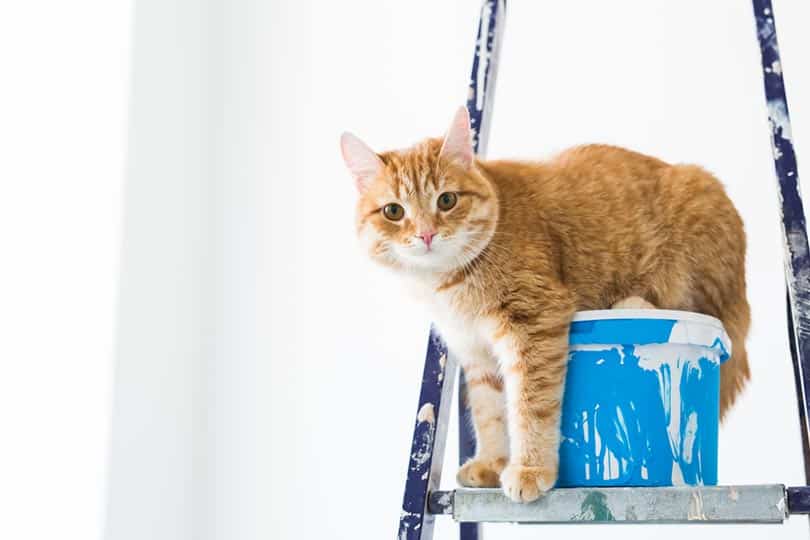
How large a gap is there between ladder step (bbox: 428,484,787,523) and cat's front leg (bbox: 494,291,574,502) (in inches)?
0.9

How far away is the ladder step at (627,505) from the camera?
0.89 meters

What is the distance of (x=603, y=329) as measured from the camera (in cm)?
109

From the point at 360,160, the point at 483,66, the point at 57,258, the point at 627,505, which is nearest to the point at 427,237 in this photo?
the point at 360,160

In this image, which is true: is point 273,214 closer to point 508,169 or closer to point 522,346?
point 508,169

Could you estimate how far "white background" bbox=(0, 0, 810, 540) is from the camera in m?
1.75

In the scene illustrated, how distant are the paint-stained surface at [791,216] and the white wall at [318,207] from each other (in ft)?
2.13

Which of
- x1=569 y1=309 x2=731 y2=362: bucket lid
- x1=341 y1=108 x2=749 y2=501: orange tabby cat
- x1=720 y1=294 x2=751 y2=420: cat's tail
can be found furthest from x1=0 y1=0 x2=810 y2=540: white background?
x1=569 y1=309 x2=731 y2=362: bucket lid

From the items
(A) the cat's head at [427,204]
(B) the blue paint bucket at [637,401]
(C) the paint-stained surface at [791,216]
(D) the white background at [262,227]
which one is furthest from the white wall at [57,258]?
(C) the paint-stained surface at [791,216]

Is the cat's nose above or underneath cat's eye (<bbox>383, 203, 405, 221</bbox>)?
underneath

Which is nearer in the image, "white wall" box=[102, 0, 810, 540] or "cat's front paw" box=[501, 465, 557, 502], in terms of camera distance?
"cat's front paw" box=[501, 465, 557, 502]

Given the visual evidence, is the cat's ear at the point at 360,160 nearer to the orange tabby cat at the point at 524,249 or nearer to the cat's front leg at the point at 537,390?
the orange tabby cat at the point at 524,249

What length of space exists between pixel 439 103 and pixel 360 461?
0.86m

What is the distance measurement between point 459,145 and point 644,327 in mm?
356

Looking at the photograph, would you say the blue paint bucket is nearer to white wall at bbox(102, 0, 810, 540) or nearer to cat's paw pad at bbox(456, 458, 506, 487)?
cat's paw pad at bbox(456, 458, 506, 487)
